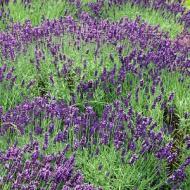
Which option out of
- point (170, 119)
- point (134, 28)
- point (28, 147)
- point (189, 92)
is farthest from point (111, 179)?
point (134, 28)

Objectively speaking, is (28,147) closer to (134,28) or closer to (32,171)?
(32,171)

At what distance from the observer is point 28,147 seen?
2744 mm

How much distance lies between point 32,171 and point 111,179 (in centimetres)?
62

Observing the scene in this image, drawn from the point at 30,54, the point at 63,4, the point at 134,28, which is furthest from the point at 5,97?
the point at 63,4

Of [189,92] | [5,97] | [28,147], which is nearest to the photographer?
[28,147]

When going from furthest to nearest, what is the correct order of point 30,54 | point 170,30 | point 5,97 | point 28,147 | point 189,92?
point 170,30 → point 30,54 → point 189,92 → point 5,97 → point 28,147

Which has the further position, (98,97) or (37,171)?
(98,97)

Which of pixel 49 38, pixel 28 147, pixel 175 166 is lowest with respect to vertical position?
pixel 175 166

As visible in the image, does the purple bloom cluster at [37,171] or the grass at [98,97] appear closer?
the purple bloom cluster at [37,171]

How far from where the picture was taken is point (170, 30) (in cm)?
581

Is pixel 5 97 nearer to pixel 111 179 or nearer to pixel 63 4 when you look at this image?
pixel 111 179

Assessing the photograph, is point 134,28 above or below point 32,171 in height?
above

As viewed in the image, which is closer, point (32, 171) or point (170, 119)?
point (32, 171)

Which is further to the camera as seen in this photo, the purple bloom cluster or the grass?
the grass
